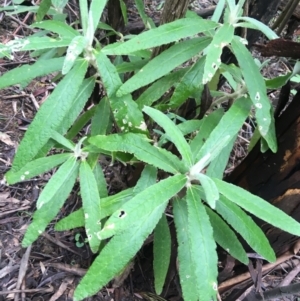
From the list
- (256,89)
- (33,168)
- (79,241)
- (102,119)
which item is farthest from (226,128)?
(79,241)

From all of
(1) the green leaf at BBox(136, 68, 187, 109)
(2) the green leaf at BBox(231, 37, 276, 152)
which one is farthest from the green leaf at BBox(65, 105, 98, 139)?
(2) the green leaf at BBox(231, 37, 276, 152)

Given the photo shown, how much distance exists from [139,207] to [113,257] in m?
0.14

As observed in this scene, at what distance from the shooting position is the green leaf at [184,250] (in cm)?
94

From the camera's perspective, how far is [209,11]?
1732mm

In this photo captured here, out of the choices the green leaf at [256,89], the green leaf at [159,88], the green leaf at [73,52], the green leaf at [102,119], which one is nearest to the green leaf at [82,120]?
the green leaf at [102,119]

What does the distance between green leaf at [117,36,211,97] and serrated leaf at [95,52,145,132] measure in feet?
0.10

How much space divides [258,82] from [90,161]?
1.28 feet

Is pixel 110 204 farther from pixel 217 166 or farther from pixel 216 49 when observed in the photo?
pixel 216 49

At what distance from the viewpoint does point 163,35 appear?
0.86m

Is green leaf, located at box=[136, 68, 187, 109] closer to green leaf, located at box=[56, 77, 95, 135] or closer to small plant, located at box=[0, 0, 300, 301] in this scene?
small plant, located at box=[0, 0, 300, 301]

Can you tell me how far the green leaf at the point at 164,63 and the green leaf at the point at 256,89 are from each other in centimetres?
8

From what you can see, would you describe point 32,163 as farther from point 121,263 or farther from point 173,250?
point 173,250

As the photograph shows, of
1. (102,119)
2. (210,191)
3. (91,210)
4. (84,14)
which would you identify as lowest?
(91,210)

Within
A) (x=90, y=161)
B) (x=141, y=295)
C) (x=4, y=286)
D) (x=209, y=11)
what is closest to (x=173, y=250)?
(x=141, y=295)
